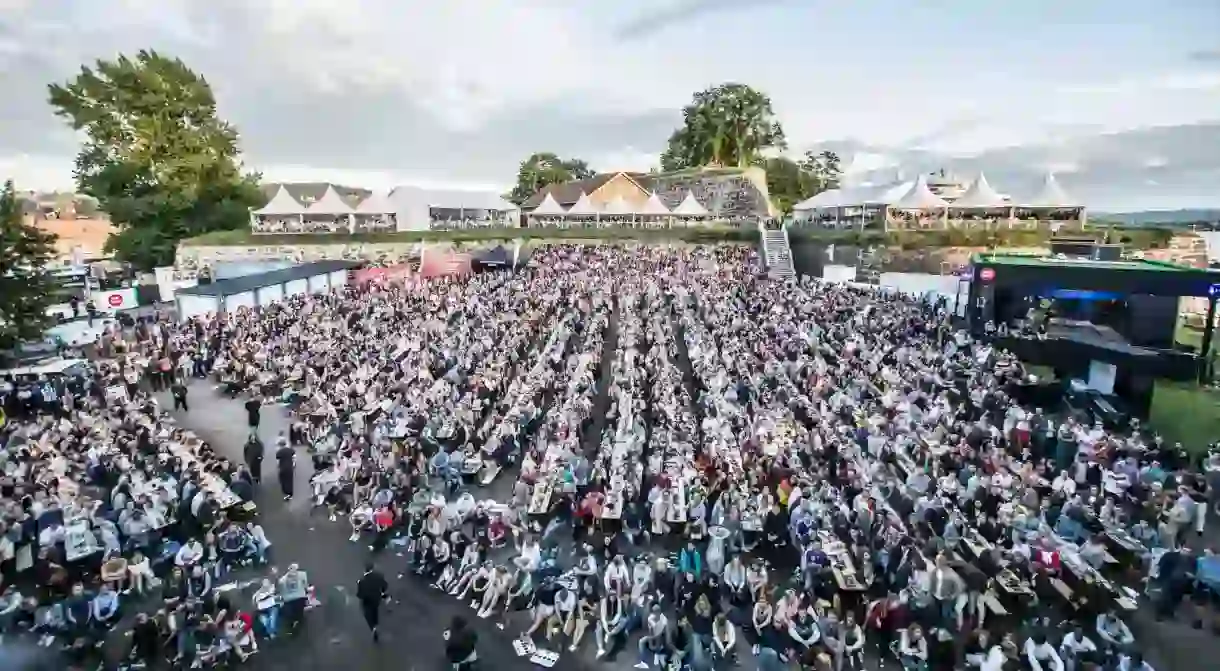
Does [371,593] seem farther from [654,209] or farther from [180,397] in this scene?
[654,209]

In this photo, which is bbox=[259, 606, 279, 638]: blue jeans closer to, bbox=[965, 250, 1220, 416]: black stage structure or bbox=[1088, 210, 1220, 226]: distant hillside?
bbox=[965, 250, 1220, 416]: black stage structure

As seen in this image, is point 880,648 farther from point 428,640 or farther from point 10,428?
point 10,428

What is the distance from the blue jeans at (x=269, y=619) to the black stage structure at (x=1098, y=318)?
16024 mm

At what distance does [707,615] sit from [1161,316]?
50.8ft

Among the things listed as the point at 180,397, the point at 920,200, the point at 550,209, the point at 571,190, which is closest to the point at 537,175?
the point at 571,190

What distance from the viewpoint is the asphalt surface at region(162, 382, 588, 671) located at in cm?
773

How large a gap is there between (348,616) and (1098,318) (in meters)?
19.7

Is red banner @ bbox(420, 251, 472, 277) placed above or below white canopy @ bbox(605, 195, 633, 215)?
below

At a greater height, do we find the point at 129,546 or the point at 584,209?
the point at 584,209

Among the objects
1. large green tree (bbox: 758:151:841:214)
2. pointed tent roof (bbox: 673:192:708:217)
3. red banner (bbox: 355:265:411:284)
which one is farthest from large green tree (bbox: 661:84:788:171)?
red banner (bbox: 355:265:411:284)

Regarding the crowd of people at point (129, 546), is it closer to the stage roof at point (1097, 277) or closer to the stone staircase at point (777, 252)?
the stage roof at point (1097, 277)

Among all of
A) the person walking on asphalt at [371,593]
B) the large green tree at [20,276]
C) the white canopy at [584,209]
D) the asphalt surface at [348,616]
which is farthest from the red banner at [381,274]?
the person walking on asphalt at [371,593]

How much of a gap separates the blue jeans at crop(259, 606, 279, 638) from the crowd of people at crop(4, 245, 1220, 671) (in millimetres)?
29

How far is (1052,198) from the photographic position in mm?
34156
